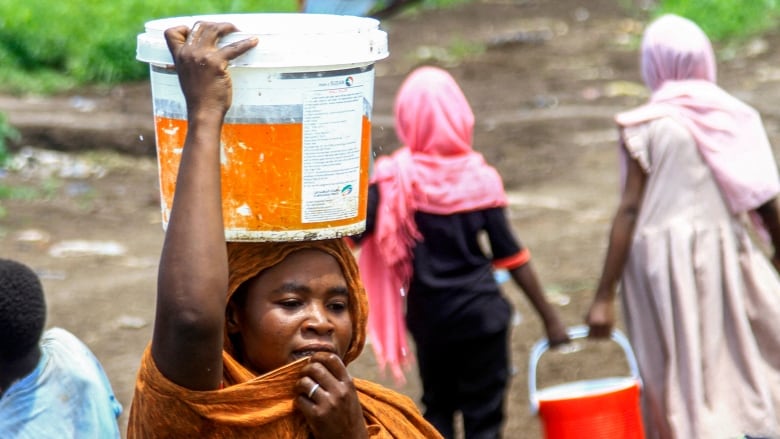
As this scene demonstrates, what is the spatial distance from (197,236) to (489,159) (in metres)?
7.92

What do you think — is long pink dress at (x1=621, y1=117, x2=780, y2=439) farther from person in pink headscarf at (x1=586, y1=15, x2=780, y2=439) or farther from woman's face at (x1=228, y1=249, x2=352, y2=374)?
woman's face at (x1=228, y1=249, x2=352, y2=374)

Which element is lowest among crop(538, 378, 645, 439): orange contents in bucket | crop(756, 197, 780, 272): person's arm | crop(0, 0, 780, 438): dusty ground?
crop(0, 0, 780, 438): dusty ground

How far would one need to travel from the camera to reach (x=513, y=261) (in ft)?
15.4

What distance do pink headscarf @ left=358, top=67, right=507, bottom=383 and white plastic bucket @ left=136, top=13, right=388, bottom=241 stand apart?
90.9 inches

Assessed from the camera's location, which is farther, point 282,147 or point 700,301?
point 700,301

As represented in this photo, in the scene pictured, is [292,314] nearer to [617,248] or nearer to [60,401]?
[60,401]

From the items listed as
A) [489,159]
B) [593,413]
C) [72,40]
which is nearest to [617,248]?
[593,413]

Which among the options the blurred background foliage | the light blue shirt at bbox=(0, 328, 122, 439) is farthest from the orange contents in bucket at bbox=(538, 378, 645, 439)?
the blurred background foliage

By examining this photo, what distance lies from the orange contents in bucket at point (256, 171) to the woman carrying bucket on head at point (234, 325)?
0.27ft

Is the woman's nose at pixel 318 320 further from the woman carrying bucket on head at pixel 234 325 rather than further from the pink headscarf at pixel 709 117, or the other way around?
the pink headscarf at pixel 709 117

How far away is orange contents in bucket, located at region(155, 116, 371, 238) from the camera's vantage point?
2.11 meters

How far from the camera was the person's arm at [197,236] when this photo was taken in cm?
192

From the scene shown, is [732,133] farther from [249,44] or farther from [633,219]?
[249,44]

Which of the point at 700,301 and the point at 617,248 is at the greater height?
the point at 617,248
